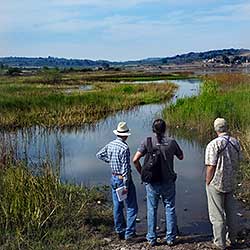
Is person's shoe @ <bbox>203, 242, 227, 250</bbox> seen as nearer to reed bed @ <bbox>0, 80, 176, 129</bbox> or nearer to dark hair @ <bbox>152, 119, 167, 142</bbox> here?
dark hair @ <bbox>152, 119, 167, 142</bbox>

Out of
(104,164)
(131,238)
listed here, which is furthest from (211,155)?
(104,164)

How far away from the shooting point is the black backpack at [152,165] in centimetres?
584

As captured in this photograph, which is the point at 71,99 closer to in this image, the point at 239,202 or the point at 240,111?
the point at 240,111

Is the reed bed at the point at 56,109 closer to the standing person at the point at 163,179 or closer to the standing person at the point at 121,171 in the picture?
the standing person at the point at 121,171

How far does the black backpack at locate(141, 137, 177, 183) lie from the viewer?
5.84 meters

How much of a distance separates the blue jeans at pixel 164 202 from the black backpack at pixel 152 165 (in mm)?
158

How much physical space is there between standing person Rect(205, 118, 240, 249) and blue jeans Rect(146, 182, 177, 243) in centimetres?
50

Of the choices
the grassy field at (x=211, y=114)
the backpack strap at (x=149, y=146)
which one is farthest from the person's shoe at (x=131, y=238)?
the grassy field at (x=211, y=114)

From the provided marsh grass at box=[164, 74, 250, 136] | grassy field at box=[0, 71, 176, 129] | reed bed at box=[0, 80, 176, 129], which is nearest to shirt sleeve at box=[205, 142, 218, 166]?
marsh grass at box=[164, 74, 250, 136]

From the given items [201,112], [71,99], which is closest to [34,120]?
[71,99]

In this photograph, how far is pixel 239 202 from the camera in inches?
327

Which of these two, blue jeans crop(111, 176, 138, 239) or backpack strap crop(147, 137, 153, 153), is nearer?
backpack strap crop(147, 137, 153, 153)

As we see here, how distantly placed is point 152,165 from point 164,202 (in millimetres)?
581

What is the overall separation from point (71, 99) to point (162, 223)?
1890cm
